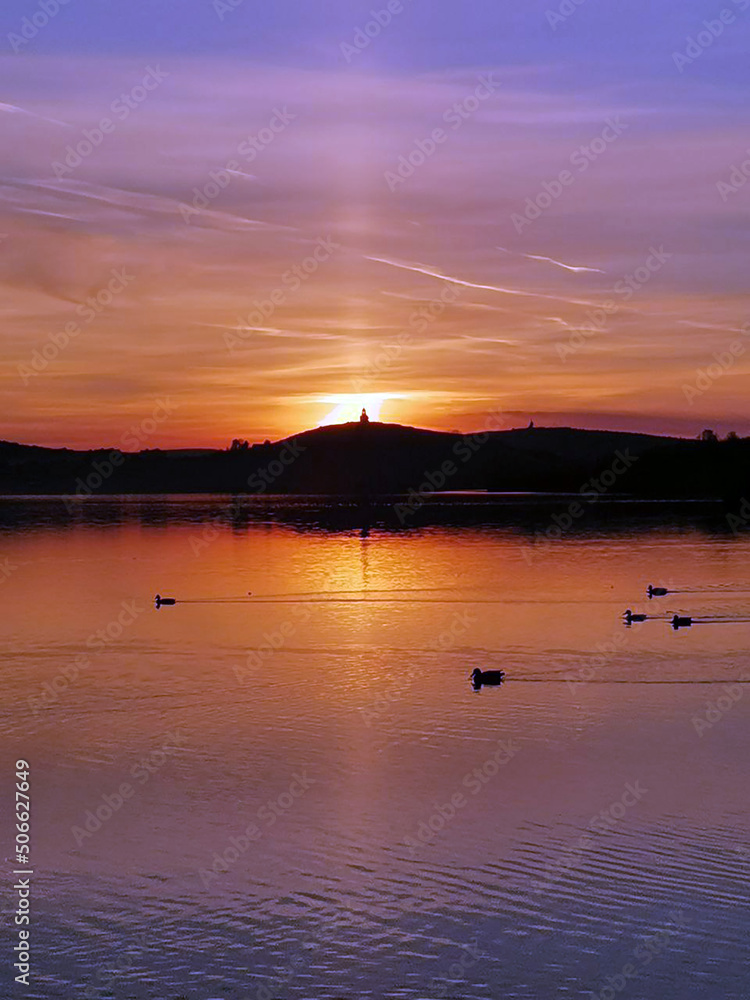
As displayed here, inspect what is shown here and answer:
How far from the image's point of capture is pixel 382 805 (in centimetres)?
2406

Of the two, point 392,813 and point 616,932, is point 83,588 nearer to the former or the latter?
point 392,813

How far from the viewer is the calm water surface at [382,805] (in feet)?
55.7

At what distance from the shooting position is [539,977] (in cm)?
1638

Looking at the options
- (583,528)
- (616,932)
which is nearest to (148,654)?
(616,932)

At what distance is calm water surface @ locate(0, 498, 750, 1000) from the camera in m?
17.0
